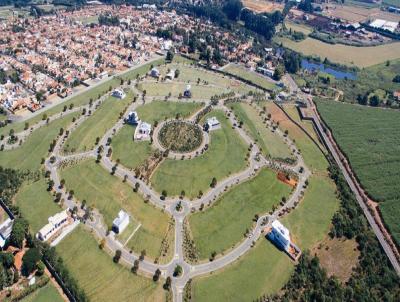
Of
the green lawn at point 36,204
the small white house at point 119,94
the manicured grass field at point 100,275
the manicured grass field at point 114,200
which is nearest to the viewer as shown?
the manicured grass field at point 100,275

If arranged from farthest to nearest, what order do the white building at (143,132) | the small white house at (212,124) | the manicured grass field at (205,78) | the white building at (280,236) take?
1. the manicured grass field at (205,78)
2. the small white house at (212,124)
3. the white building at (143,132)
4. the white building at (280,236)

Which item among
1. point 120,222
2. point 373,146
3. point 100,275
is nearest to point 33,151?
point 120,222

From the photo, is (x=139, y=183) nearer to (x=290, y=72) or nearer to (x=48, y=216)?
(x=48, y=216)

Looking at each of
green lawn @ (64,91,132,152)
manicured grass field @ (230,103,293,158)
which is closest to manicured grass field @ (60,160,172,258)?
green lawn @ (64,91,132,152)

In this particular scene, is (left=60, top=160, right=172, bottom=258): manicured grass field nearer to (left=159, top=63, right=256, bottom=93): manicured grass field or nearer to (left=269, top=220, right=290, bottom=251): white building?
(left=269, top=220, right=290, bottom=251): white building

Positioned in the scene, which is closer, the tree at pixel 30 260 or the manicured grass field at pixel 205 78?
the tree at pixel 30 260

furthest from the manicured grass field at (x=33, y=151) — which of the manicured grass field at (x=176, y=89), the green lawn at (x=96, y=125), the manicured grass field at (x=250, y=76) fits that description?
the manicured grass field at (x=250, y=76)

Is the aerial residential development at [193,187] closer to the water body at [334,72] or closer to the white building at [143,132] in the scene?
the white building at [143,132]
